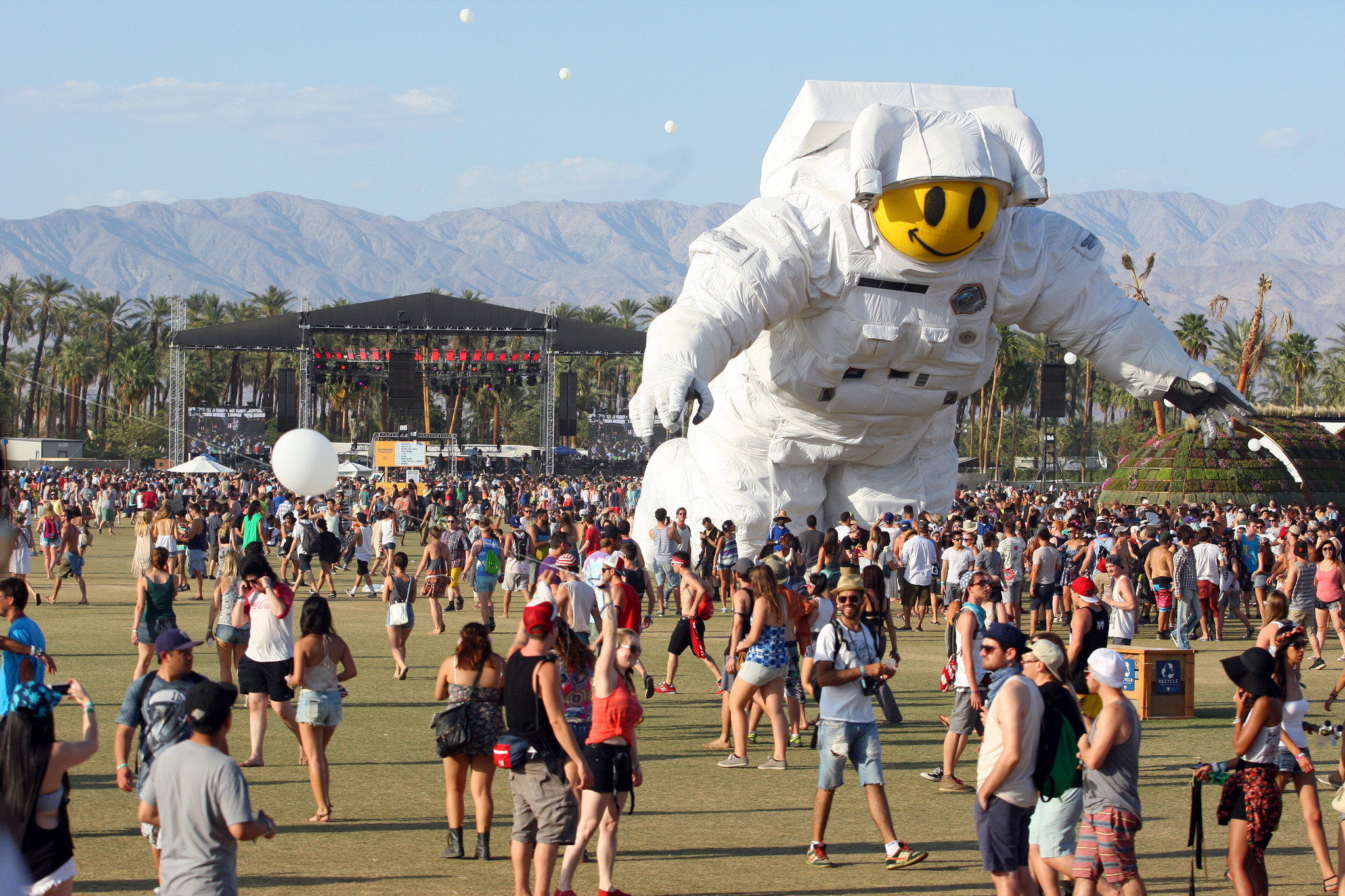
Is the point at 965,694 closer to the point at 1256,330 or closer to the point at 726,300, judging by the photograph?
the point at 726,300

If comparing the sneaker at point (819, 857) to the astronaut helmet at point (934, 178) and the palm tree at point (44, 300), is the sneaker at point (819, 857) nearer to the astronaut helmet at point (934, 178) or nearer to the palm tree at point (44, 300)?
the astronaut helmet at point (934, 178)

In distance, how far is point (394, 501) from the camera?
29.9m

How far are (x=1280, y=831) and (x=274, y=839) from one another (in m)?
5.55

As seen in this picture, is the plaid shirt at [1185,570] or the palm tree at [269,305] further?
the palm tree at [269,305]

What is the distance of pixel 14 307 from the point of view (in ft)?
239

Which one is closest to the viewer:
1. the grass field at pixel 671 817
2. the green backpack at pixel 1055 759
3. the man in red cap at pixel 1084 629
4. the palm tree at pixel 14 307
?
the green backpack at pixel 1055 759

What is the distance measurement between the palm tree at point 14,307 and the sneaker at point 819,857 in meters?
73.3

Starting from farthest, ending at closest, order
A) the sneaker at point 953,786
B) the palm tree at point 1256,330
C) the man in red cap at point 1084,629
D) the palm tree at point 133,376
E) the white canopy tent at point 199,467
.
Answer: the palm tree at point 133,376, the palm tree at point 1256,330, the white canopy tent at point 199,467, the man in red cap at point 1084,629, the sneaker at point 953,786

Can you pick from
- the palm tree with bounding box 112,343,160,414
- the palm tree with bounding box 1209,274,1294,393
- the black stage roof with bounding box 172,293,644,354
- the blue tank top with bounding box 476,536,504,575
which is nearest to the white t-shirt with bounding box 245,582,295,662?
the blue tank top with bounding box 476,536,504,575

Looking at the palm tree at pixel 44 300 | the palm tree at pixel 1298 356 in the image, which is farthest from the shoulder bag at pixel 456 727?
the palm tree at pixel 44 300

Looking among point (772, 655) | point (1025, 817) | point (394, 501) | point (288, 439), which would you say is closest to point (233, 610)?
point (772, 655)

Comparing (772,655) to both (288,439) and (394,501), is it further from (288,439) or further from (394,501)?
(394,501)

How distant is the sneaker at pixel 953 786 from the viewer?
8.60 meters

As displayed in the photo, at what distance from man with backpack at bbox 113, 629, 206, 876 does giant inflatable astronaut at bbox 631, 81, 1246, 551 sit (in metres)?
9.04
